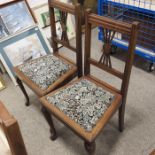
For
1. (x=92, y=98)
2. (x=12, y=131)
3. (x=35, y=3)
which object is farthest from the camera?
(x=35, y=3)

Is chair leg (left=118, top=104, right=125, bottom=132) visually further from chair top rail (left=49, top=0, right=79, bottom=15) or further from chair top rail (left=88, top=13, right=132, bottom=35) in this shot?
chair top rail (left=49, top=0, right=79, bottom=15)

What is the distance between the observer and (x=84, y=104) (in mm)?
1261

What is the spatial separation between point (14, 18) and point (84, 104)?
139cm

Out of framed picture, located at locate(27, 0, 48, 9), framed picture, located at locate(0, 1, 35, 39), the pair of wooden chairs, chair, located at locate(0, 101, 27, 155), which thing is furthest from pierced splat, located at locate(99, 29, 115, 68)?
framed picture, located at locate(27, 0, 48, 9)

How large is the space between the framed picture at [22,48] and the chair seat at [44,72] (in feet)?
1.54

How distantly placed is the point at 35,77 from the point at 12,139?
86cm

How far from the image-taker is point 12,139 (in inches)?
26.9

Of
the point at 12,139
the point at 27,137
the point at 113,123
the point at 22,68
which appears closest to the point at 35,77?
the point at 22,68

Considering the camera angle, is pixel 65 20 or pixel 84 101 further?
pixel 65 20

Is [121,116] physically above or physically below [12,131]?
below

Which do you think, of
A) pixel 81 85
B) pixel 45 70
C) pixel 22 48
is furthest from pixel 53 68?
pixel 22 48

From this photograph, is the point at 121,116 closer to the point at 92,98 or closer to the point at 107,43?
the point at 92,98

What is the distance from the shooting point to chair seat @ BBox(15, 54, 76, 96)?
4.82 ft

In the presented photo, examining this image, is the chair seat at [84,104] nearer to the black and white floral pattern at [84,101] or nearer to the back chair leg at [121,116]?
the black and white floral pattern at [84,101]
